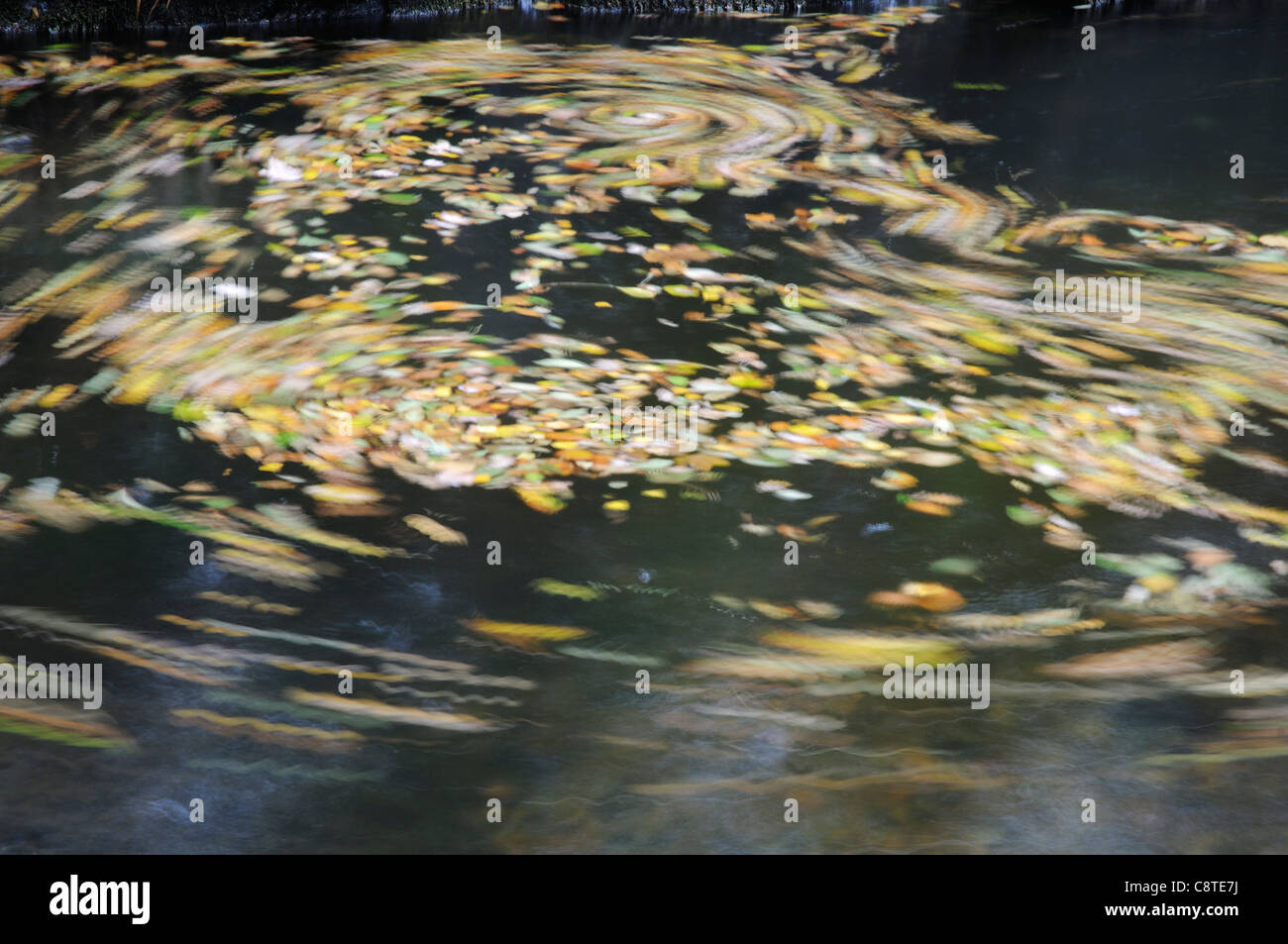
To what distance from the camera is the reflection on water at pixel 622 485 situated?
196 cm

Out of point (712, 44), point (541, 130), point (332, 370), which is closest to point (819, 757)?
point (332, 370)

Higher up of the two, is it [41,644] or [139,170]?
[139,170]

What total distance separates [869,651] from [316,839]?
106 cm

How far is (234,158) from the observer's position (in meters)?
4.58

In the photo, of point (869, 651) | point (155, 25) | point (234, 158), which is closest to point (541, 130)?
point (234, 158)

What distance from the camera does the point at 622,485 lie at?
277 cm

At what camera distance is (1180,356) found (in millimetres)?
3426

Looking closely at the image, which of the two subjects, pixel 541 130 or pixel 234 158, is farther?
pixel 541 130

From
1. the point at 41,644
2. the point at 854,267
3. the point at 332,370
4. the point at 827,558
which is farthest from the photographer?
the point at 854,267

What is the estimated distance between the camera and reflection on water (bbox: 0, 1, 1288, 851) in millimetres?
1957

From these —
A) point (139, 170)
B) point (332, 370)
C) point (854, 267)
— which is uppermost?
point (139, 170)

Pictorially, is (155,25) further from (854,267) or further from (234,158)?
(854,267)
